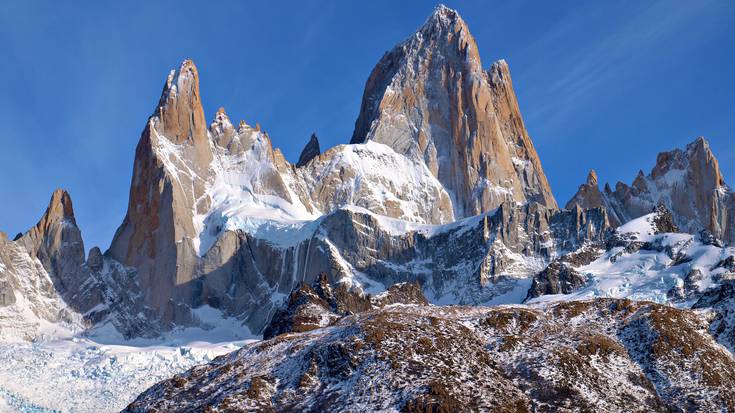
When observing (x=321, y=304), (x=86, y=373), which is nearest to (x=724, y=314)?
(x=321, y=304)

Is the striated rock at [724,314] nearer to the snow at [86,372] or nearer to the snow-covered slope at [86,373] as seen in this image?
the snow-covered slope at [86,373]

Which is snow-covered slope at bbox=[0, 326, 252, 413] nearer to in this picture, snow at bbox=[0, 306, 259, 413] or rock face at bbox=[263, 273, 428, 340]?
snow at bbox=[0, 306, 259, 413]

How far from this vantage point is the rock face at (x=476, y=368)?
298 ft

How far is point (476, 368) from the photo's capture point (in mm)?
93625

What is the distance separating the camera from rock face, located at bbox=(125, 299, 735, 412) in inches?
3575

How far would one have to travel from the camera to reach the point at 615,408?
91.7 meters

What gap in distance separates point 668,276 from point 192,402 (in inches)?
4477

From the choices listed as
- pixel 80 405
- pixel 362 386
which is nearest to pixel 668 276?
pixel 80 405

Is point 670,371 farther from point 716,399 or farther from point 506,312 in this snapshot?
point 506,312

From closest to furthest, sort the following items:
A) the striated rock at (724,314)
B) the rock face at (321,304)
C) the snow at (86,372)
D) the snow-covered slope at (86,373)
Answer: the striated rock at (724,314) < the rock face at (321,304) < the snow-covered slope at (86,373) < the snow at (86,372)

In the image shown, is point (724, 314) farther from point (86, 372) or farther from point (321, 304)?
point (86, 372)

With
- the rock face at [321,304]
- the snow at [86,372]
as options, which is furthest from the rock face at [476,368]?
the snow at [86,372]

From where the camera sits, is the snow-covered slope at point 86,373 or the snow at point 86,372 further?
the snow at point 86,372

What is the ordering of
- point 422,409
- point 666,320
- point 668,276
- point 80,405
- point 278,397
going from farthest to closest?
point 668,276, point 80,405, point 666,320, point 278,397, point 422,409
